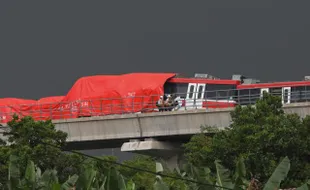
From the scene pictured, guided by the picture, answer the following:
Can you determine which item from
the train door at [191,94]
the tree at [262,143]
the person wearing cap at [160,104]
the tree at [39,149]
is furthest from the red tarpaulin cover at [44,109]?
the tree at [262,143]

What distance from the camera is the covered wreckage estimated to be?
79.5 metres

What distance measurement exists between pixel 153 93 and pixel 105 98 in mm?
3510

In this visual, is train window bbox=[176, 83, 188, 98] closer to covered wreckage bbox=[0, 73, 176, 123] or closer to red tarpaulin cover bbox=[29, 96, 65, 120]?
covered wreckage bbox=[0, 73, 176, 123]

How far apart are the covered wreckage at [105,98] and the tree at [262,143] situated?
1727 cm

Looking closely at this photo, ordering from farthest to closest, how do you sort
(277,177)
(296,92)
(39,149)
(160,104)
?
(296,92), (160,104), (39,149), (277,177)

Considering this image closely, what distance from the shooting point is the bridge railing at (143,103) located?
76.6m

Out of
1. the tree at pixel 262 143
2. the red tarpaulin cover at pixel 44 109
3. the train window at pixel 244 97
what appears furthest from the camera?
the red tarpaulin cover at pixel 44 109

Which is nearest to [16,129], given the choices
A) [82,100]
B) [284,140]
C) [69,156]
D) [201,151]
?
[69,156]

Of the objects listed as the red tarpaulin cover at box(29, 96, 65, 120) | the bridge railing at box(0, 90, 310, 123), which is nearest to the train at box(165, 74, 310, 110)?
the bridge railing at box(0, 90, 310, 123)

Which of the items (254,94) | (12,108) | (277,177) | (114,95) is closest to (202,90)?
(254,94)

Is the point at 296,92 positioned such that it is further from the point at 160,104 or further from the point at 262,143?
the point at 262,143

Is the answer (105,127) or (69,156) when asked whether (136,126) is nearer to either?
(105,127)

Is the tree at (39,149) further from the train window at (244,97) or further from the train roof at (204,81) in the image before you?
the train roof at (204,81)

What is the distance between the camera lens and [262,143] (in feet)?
194
